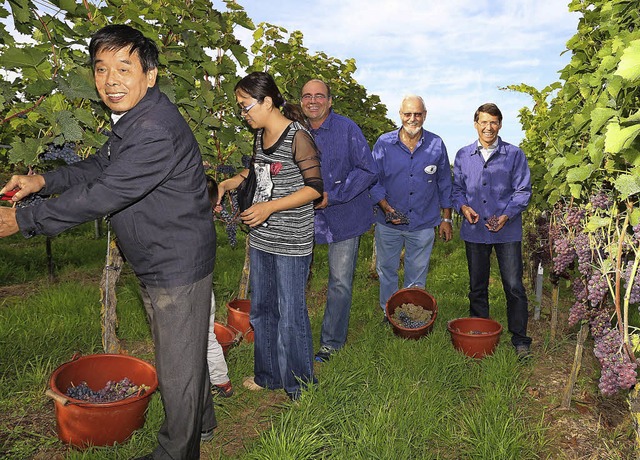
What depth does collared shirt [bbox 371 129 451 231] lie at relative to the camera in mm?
4754

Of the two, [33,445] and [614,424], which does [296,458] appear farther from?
[614,424]

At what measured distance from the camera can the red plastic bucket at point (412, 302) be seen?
15.0 feet

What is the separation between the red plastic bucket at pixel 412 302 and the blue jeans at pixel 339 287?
0.63 meters

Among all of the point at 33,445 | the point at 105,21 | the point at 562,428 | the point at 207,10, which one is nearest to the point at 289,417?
the point at 33,445

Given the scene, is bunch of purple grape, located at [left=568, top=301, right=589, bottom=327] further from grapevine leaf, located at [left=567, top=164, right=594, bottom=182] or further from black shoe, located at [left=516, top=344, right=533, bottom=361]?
grapevine leaf, located at [left=567, top=164, right=594, bottom=182]

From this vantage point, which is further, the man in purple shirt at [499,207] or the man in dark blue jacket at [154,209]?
the man in purple shirt at [499,207]

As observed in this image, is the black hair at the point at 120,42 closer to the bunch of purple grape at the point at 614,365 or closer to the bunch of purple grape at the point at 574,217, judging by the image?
the bunch of purple grape at the point at 614,365

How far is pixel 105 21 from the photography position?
3.15 metres

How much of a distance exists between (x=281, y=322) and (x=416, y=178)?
2184 mm

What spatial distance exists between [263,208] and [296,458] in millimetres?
1288

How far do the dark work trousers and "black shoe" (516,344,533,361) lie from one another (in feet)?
9.47

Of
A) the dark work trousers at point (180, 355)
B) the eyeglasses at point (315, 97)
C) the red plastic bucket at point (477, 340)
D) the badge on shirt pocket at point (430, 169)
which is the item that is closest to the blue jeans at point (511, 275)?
the red plastic bucket at point (477, 340)

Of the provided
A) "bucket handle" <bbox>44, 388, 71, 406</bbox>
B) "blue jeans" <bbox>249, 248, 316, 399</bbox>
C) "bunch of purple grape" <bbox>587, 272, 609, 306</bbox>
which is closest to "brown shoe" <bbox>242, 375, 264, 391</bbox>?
"blue jeans" <bbox>249, 248, 316, 399</bbox>

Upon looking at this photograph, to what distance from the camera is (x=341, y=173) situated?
3947 millimetres
